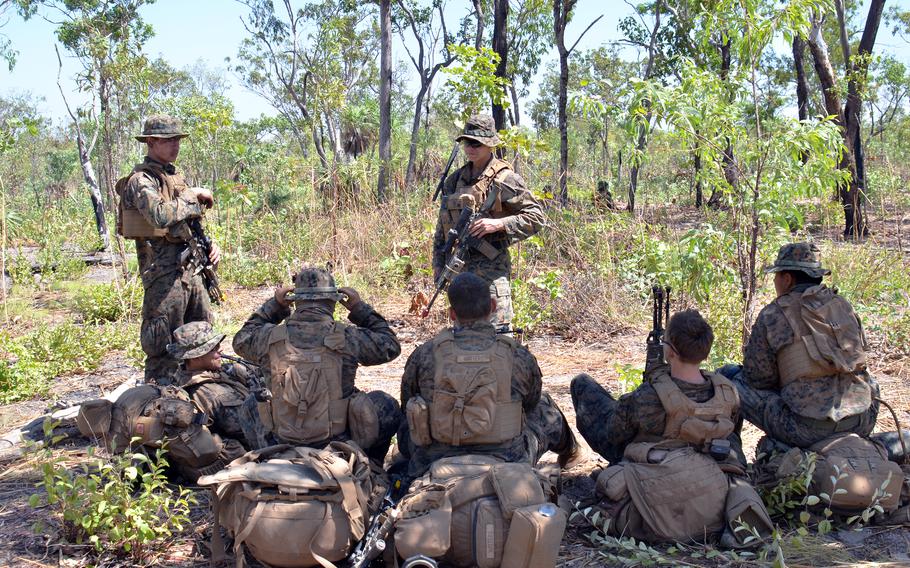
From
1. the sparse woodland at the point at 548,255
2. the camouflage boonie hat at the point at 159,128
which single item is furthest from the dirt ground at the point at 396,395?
the camouflage boonie hat at the point at 159,128

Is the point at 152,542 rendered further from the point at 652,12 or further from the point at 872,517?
the point at 652,12

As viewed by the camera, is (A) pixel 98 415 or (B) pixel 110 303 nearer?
(A) pixel 98 415

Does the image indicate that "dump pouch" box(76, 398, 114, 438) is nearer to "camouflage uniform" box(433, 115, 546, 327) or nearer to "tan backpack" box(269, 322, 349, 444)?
"tan backpack" box(269, 322, 349, 444)

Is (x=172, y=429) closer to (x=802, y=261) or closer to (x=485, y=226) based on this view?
(x=485, y=226)

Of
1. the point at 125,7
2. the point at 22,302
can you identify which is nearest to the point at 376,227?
Result: the point at 22,302

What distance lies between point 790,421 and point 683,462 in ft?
2.82

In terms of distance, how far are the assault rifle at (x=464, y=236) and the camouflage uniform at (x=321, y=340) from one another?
1.18 meters

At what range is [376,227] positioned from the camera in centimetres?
982

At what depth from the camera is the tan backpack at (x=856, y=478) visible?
346cm

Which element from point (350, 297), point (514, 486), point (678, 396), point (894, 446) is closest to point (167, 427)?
point (350, 297)

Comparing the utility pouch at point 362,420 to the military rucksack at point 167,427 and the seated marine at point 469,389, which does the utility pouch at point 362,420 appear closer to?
the seated marine at point 469,389

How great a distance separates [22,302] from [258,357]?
6.92 meters

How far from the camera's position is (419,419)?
11.3 ft

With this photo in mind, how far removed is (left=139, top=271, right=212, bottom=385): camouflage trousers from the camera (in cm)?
519
